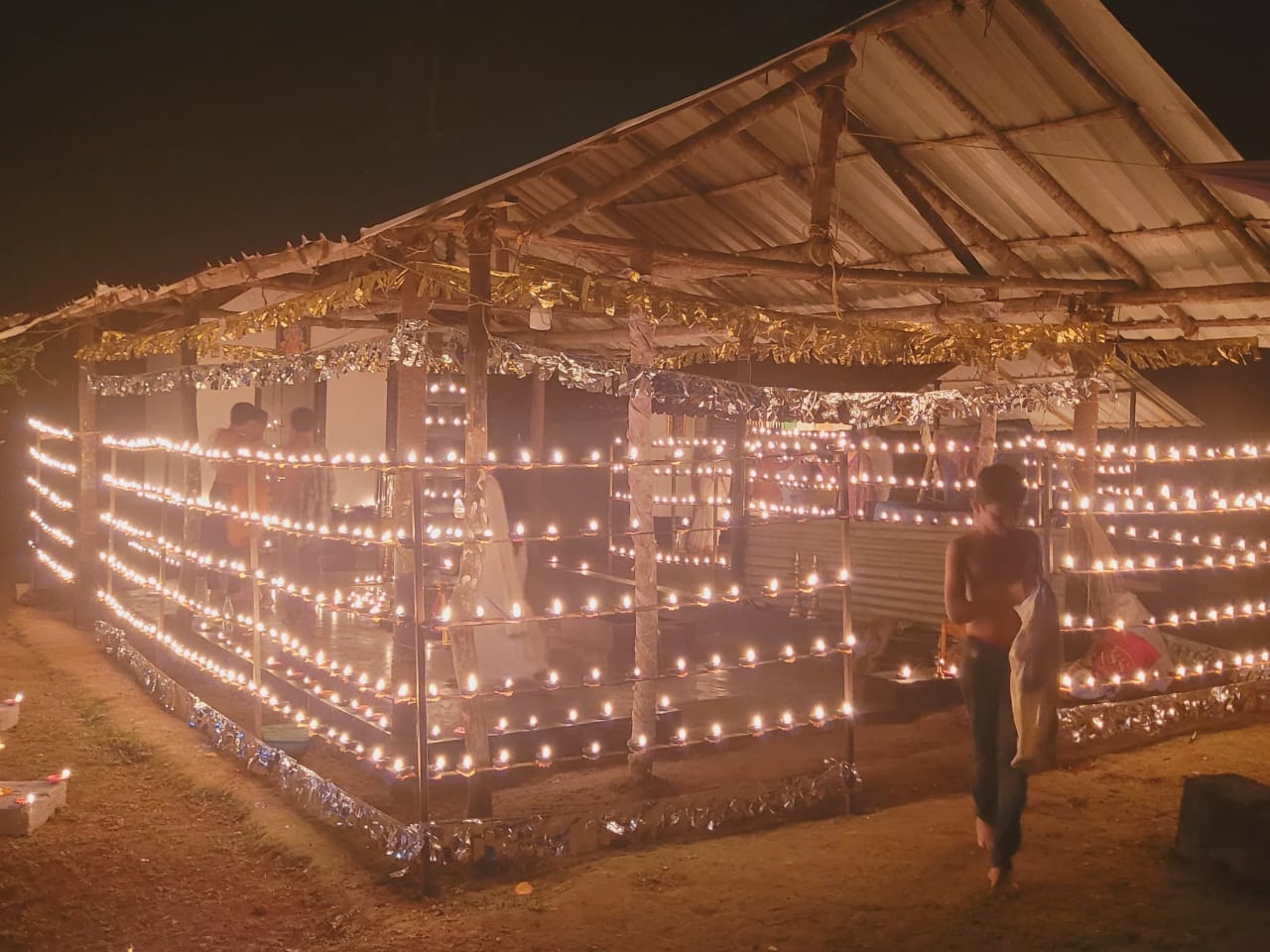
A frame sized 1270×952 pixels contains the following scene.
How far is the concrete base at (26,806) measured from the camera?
5305mm

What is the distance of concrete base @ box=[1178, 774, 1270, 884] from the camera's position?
14.3ft

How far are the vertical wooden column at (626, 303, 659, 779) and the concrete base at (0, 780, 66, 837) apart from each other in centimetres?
321

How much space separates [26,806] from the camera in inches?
209

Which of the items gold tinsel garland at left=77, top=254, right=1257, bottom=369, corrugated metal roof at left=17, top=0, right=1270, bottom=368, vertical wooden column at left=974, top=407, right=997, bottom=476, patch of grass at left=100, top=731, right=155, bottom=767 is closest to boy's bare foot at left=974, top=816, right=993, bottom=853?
gold tinsel garland at left=77, top=254, right=1257, bottom=369

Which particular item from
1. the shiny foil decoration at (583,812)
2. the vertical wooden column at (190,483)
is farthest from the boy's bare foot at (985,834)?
the vertical wooden column at (190,483)

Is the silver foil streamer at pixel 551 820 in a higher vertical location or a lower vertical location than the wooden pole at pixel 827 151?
lower

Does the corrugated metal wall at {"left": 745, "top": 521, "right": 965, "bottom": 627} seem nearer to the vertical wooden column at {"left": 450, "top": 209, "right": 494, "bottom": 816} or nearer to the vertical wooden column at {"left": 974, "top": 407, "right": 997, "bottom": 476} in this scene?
the vertical wooden column at {"left": 974, "top": 407, "right": 997, "bottom": 476}

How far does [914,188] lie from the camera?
25.9 feet

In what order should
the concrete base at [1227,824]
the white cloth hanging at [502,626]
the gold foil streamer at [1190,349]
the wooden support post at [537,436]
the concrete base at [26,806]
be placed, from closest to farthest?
the concrete base at [1227,824] < the concrete base at [26,806] < the white cloth hanging at [502,626] < the gold foil streamer at [1190,349] < the wooden support post at [537,436]

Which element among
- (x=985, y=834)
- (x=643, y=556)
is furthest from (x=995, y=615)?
(x=643, y=556)

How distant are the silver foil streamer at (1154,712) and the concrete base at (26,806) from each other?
5918 mm

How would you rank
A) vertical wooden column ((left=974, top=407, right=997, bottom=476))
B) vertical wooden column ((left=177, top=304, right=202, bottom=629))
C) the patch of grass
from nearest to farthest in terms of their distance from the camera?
the patch of grass < vertical wooden column ((left=177, top=304, right=202, bottom=629)) < vertical wooden column ((left=974, top=407, right=997, bottom=476))

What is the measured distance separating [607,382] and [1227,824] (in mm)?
3940

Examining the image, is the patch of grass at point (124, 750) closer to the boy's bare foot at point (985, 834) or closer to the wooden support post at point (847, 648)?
the wooden support post at point (847, 648)
